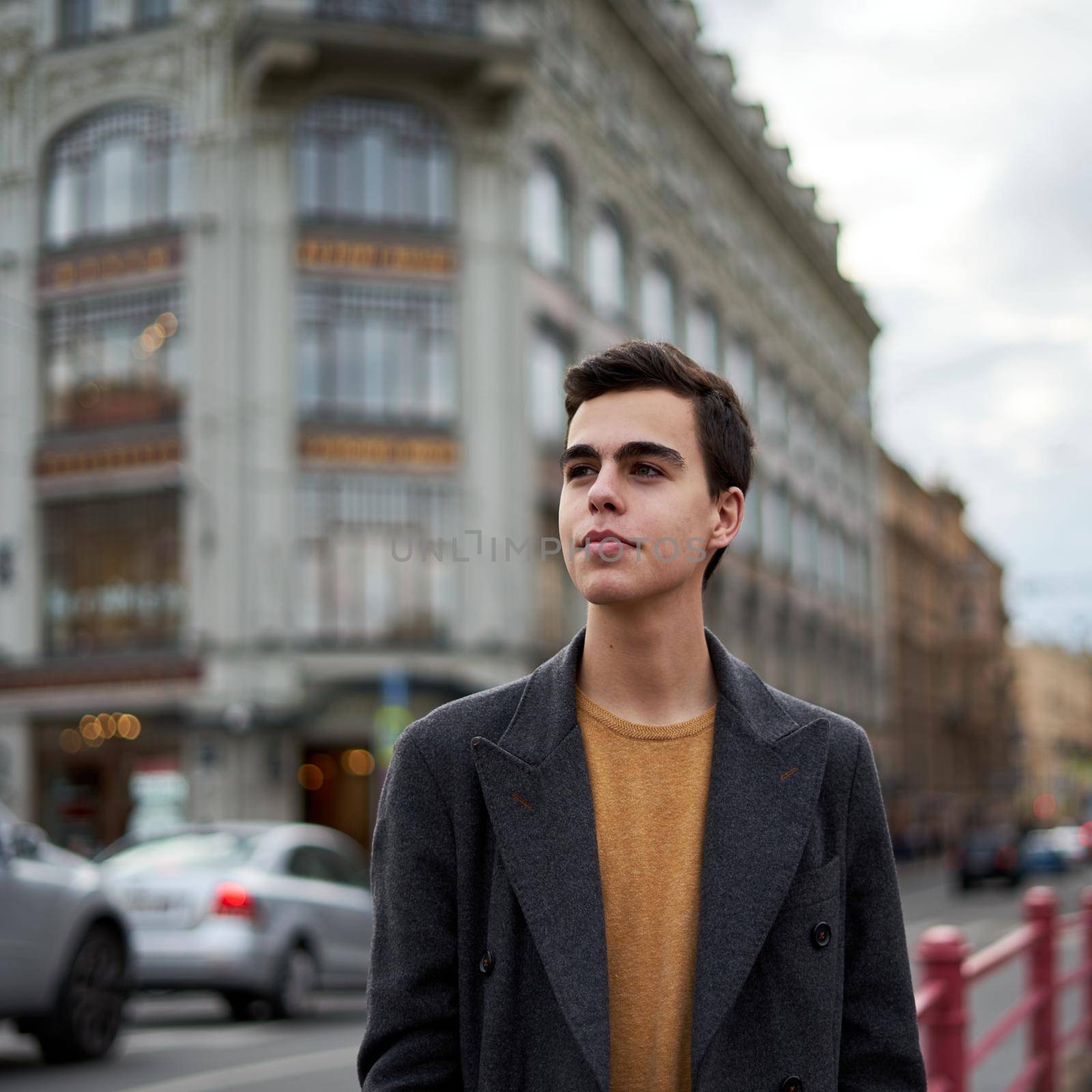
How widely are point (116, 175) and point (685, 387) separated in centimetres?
2986

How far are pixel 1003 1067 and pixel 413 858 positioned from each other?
30.7 feet

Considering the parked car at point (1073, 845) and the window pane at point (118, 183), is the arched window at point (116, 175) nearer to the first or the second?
the window pane at point (118, 183)

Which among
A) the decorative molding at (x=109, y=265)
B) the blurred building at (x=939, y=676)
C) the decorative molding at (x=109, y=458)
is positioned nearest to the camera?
the decorative molding at (x=109, y=458)

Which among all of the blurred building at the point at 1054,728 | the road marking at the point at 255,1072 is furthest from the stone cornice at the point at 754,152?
the blurred building at the point at 1054,728

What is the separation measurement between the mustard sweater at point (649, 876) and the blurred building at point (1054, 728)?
389ft

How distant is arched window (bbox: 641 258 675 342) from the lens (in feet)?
122

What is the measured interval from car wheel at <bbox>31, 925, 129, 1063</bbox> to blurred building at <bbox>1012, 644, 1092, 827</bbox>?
112058 mm

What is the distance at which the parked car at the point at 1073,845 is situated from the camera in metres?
50.5

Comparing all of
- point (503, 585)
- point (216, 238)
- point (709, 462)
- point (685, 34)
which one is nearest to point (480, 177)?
point (216, 238)

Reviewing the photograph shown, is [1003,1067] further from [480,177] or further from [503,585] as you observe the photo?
[480,177]

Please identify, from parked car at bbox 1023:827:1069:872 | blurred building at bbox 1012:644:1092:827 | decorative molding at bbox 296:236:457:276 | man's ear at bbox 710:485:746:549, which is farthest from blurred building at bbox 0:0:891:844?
blurred building at bbox 1012:644:1092:827

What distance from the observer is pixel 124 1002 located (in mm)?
10227

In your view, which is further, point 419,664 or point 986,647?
point 986,647

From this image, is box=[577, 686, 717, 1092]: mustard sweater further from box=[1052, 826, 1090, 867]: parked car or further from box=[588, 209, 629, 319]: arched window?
box=[1052, 826, 1090, 867]: parked car
